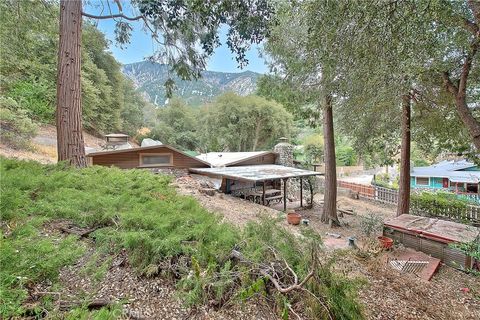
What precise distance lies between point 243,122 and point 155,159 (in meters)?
13.2

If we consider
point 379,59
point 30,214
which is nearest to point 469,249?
point 379,59

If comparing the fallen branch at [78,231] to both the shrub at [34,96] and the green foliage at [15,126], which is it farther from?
the shrub at [34,96]

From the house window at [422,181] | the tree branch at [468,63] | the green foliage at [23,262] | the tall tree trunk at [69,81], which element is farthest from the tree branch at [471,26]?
the house window at [422,181]

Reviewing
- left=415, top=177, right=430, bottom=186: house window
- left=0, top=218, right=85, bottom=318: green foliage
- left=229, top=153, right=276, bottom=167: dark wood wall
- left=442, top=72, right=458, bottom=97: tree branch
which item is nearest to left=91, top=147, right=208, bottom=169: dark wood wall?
left=229, top=153, right=276, bottom=167: dark wood wall

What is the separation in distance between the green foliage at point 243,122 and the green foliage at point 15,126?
48.8 feet

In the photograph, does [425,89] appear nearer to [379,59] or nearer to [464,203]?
[379,59]

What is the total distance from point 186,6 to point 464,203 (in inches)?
534

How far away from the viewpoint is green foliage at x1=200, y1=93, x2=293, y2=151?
23.1 metres

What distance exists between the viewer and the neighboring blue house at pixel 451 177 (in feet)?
58.1

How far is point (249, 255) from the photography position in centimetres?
211

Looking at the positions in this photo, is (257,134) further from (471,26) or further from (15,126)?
(471,26)

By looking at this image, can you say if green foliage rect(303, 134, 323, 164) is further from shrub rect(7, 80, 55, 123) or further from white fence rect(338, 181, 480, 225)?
shrub rect(7, 80, 55, 123)

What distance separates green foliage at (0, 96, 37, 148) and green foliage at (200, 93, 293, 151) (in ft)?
48.8

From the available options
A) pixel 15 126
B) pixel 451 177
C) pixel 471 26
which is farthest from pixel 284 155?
pixel 15 126
